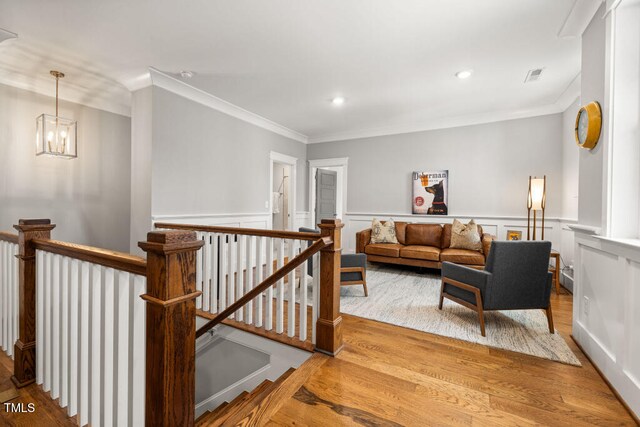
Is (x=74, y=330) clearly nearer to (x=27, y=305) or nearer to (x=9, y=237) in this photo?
(x=27, y=305)

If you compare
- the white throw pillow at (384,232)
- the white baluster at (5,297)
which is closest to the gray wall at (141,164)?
the white baluster at (5,297)

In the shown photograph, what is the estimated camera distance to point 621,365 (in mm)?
1647

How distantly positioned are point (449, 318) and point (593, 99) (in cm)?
214

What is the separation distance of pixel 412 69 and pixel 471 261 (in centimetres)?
262

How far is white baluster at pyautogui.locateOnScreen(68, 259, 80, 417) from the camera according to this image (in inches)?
53.1

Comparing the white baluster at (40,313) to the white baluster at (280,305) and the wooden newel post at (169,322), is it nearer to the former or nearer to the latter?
the wooden newel post at (169,322)

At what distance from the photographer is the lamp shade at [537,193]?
13.3 ft

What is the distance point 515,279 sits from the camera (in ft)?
8.00

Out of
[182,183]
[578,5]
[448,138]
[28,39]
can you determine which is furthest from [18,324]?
[448,138]

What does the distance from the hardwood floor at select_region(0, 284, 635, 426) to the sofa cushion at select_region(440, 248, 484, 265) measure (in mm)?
1887

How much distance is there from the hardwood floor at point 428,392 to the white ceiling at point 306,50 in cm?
265

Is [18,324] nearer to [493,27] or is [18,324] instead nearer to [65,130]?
[65,130]

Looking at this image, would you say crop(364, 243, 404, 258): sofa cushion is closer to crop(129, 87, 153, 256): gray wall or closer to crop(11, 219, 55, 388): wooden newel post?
crop(129, 87, 153, 256): gray wall

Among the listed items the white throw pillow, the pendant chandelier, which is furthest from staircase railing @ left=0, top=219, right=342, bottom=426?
the white throw pillow
